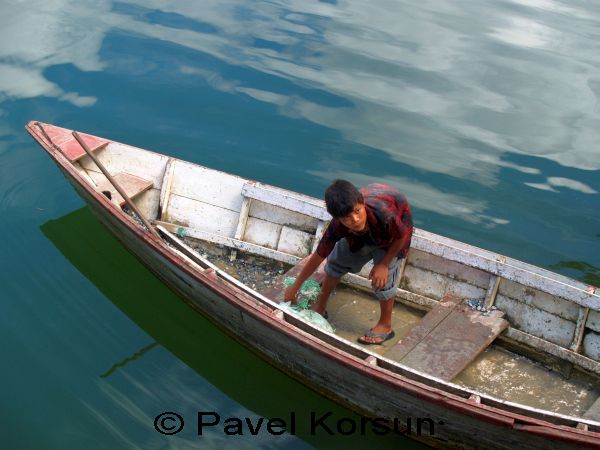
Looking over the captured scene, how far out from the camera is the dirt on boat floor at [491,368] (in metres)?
5.62

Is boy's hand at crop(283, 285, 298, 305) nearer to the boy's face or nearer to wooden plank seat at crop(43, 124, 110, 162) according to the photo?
the boy's face

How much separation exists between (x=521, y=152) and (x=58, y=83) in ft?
21.2

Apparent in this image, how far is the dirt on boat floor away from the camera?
5.62 meters

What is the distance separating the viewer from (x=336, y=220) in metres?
5.17

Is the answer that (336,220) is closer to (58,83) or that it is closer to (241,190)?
(241,190)

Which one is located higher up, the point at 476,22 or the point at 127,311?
the point at 476,22

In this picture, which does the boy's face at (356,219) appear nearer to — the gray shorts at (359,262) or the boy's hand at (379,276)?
the boy's hand at (379,276)

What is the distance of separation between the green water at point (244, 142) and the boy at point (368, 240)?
2.80 ft

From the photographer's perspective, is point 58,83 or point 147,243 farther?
point 58,83

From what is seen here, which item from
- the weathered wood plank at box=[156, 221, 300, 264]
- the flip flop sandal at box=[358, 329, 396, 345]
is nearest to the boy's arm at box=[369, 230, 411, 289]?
the flip flop sandal at box=[358, 329, 396, 345]

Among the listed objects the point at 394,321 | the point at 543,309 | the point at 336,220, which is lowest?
the point at 394,321

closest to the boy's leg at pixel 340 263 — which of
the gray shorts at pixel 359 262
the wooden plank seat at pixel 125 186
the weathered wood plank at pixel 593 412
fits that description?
the gray shorts at pixel 359 262

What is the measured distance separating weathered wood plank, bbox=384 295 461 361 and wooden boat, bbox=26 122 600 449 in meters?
0.01

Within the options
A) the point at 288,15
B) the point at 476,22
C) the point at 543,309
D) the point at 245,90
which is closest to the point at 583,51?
the point at 476,22
